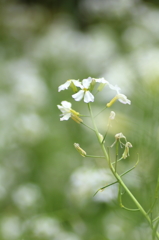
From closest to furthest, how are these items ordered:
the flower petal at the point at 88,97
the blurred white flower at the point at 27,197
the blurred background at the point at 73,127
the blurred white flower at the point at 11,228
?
the flower petal at the point at 88,97 → the blurred background at the point at 73,127 → the blurred white flower at the point at 11,228 → the blurred white flower at the point at 27,197

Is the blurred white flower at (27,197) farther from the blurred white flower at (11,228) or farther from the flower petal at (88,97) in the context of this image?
the flower petal at (88,97)

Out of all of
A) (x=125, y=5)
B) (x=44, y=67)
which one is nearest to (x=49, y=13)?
(x=44, y=67)

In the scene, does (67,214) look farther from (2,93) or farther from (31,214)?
(2,93)

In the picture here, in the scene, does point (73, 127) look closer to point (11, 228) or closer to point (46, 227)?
point (11, 228)

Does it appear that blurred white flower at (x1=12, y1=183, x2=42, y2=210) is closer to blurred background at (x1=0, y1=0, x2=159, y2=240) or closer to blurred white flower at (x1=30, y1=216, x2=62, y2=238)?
blurred background at (x1=0, y1=0, x2=159, y2=240)

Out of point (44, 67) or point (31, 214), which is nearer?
point (31, 214)

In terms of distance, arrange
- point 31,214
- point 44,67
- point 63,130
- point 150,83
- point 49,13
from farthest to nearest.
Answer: point 49,13, point 44,67, point 63,130, point 31,214, point 150,83

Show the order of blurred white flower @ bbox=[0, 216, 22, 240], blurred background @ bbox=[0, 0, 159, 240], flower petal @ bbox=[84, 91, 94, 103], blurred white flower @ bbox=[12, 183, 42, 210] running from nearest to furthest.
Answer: flower petal @ bbox=[84, 91, 94, 103] → blurred background @ bbox=[0, 0, 159, 240] → blurred white flower @ bbox=[0, 216, 22, 240] → blurred white flower @ bbox=[12, 183, 42, 210]

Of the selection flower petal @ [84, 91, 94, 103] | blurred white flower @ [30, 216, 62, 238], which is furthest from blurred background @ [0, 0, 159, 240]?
flower petal @ [84, 91, 94, 103]

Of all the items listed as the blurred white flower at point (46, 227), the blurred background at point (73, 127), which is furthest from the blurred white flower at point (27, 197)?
the blurred white flower at point (46, 227)
